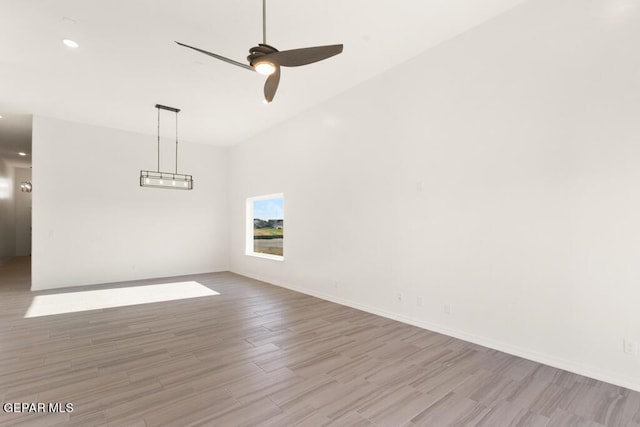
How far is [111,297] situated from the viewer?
562 centimetres

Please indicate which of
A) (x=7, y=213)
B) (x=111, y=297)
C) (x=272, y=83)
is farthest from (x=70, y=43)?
(x=7, y=213)

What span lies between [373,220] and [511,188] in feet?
6.27

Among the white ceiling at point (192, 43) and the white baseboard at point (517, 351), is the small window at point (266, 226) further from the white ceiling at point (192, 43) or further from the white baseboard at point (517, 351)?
the white baseboard at point (517, 351)

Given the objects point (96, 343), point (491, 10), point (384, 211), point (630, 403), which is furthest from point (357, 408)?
point (491, 10)

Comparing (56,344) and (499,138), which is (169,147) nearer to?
(56,344)

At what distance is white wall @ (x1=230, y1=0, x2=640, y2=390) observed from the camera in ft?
8.57

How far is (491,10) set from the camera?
128 inches

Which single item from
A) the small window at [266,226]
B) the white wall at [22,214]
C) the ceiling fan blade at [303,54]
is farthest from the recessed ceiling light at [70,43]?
the white wall at [22,214]

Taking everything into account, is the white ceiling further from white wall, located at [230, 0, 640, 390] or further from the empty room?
white wall, located at [230, 0, 640, 390]

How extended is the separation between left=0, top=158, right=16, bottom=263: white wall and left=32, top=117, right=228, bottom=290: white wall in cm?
628

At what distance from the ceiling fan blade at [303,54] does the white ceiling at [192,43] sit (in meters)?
1.02

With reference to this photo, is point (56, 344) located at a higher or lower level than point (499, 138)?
lower

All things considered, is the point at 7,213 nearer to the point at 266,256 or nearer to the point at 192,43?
the point at 266,256

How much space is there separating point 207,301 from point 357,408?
3851 mm
